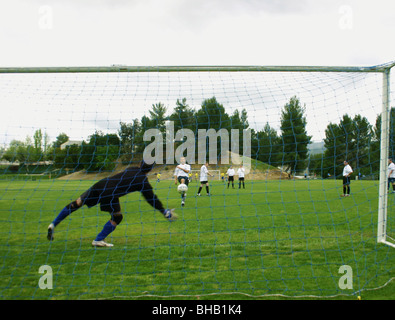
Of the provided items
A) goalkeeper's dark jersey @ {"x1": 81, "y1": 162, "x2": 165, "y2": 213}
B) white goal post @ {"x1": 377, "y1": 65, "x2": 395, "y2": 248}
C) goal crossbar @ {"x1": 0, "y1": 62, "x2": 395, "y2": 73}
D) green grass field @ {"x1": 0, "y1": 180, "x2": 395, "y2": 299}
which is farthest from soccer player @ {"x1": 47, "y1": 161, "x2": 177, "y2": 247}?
white goal post @ {"x1": 377, "y1": 65, "x2": 395, "y2": 248}

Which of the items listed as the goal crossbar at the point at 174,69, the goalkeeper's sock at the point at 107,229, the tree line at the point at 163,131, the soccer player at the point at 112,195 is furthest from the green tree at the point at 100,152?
the goalkeeper's sock at the point at 107,229

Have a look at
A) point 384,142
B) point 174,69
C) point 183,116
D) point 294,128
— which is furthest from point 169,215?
point 384,142

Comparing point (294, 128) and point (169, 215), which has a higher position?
point (294, 128)

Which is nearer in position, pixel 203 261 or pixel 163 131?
pixel 203 261


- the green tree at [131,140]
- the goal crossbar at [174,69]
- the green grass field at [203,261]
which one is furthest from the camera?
the green tree at [131,140]

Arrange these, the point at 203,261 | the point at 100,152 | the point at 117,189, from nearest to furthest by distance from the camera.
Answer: the point at 203,261 → the point at 117,189 → the point at 100,152

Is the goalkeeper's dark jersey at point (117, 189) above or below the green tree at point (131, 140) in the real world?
below

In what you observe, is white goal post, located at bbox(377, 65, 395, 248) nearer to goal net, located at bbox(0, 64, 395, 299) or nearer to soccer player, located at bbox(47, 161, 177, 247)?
goal net, located at bbox(0, 64, 395, 299)

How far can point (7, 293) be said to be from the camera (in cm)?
366

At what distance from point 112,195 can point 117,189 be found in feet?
0.51

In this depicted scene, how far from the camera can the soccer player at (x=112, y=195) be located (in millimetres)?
5312

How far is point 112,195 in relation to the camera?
5312mm

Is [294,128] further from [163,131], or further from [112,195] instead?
[112,195]

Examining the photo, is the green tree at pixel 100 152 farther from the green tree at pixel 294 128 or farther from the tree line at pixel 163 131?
the green tree at pixel 294 128
